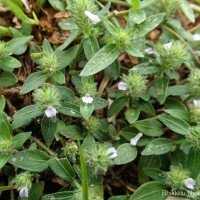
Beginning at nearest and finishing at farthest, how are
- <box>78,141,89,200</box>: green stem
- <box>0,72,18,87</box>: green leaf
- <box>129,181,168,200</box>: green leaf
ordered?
1. <box>78,141,89,200</box>: green stem
2. <box>129,181,168,200</box>: green leaf
3. <box>0,72,18,87</box>: green leaf

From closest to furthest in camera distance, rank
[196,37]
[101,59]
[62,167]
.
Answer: [62,167], [101,59], [196,37]

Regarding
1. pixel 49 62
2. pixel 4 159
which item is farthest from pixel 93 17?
pixel 4 159

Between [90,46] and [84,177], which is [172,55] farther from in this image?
[84,177]

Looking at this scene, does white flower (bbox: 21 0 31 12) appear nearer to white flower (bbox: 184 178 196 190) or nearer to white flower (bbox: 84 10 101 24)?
white flower (bbox: 84 10 101 24)

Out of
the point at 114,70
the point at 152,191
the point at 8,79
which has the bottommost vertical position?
the point at 152,191

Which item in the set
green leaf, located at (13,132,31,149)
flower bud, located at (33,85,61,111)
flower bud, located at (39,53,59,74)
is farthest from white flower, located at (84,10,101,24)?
green leaf, located at (13,132,31,149)

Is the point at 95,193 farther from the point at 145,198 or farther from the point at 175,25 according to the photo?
the point at 175,25
